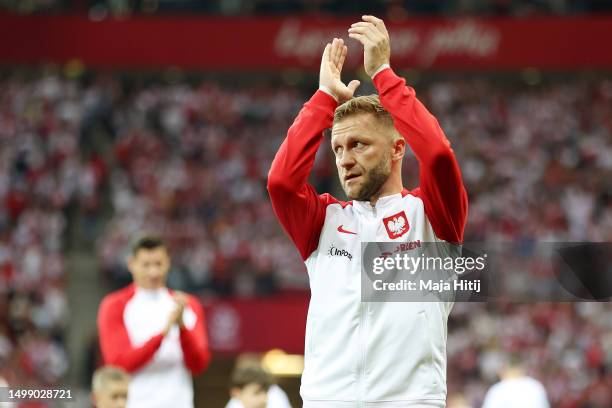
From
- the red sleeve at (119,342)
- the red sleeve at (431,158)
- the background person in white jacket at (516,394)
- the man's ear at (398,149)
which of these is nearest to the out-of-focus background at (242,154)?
the background person in white jacket at (516,394)

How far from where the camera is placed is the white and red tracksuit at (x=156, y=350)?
6.09m

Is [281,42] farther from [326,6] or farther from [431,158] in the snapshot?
[431,158]

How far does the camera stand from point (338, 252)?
3799mm

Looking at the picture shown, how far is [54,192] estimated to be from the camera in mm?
19969

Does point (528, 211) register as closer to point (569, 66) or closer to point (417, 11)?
point (569, 66)

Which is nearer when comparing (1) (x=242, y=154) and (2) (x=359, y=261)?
(2) (x=359, y=261)

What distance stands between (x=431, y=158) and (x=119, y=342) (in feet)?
10.2

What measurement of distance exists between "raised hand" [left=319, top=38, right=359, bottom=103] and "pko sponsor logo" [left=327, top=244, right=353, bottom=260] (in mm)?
555

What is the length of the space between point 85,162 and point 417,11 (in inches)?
322

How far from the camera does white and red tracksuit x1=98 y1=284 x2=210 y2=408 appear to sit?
6.09m

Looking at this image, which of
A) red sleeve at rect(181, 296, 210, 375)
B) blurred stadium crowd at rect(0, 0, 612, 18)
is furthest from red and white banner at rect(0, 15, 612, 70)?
red sleeve at rect(181, 296, 210, 375)

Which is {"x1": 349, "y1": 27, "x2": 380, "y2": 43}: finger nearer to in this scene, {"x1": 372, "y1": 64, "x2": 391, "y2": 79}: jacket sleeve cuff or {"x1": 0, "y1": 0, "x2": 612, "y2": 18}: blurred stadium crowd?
{"x1": 372, "y1": 64, "x2": 391, "y2": 79}: jacket sleeve cuff

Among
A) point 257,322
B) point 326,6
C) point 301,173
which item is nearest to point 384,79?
point 301,173

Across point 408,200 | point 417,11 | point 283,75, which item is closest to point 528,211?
point 417,11
